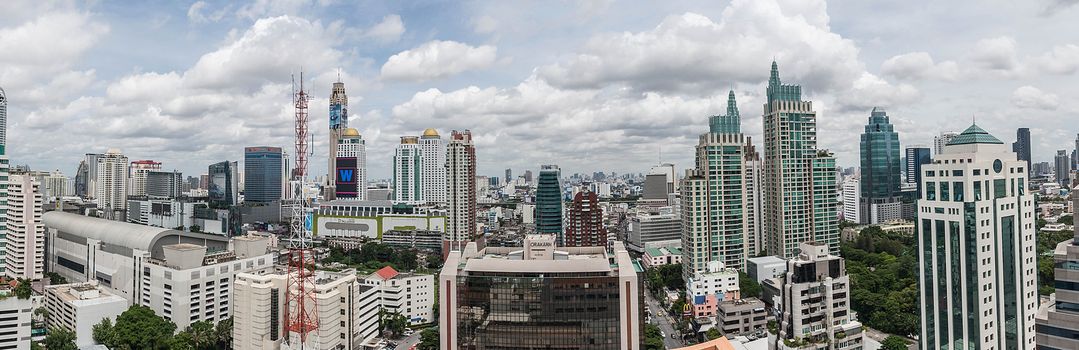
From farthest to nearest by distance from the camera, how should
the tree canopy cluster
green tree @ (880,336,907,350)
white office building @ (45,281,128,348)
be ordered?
1. the tree canopy cluster
2. white office building @ (45,281,128,348)
3. green tree @ (880,336,907,350)

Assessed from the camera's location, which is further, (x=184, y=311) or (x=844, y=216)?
(x=844, y=216)

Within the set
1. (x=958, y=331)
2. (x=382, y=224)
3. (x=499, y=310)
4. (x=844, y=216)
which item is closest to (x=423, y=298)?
(x=499, y=310)

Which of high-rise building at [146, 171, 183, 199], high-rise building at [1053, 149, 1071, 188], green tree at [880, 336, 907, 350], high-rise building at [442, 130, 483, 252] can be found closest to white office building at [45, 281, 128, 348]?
high-rise building at [442, 130, 483, 252]

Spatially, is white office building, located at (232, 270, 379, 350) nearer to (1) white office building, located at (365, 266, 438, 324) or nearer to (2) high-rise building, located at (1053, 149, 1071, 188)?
(1) white office building, located at (365, 266, 438, 324)

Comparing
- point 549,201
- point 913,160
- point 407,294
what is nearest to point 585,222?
point 549,201

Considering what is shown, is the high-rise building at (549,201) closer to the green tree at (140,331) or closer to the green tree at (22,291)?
the green tree at (140,331)

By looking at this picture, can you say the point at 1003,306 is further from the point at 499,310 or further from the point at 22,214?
the point at 22,214

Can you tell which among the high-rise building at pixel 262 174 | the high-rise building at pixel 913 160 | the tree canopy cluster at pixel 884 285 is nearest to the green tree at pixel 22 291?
the tree canopy cluster at pixel 884 285

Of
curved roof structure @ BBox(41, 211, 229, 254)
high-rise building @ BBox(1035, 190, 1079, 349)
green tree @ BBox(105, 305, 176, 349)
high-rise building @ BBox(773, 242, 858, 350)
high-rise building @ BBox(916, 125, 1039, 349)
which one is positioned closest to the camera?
high-rise building @ BBox(1035, 190, 1079, 349)
